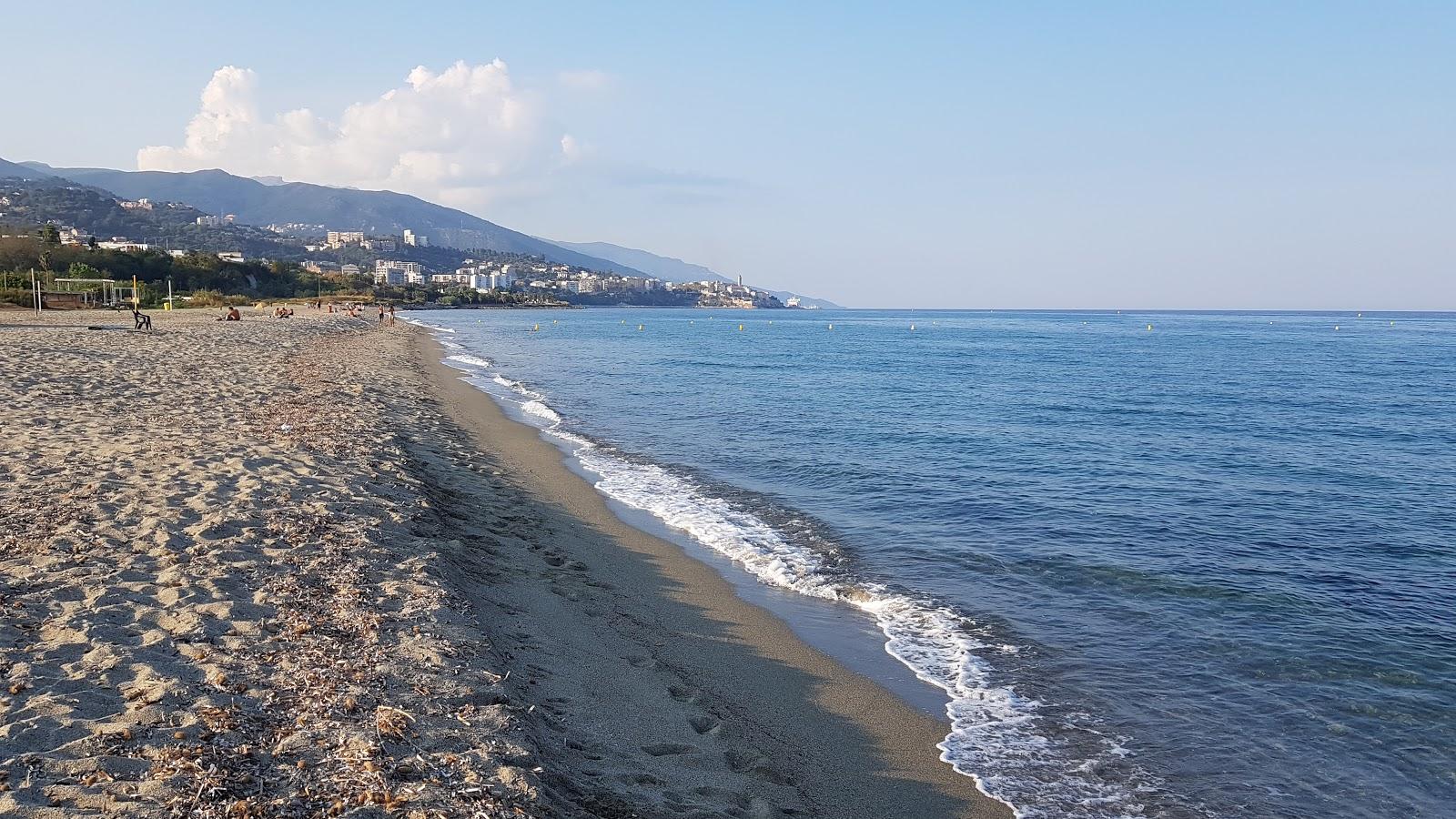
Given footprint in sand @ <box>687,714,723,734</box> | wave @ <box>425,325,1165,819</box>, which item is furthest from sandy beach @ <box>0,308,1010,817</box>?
wave @ <box>425,325,1165,819</box>

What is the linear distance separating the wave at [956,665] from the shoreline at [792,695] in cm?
27

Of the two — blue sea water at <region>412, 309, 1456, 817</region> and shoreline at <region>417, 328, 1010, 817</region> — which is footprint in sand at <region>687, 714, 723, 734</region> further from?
blue sea water at <region>412, 309, 1456, 817</region>

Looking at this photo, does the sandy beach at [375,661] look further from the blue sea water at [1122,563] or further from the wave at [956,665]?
the blue sea water at [1122,563]

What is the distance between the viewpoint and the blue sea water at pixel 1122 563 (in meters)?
5.85

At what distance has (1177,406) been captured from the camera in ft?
88.6

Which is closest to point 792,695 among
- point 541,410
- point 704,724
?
point 704,724

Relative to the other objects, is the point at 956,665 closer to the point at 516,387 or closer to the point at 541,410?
the point at 541,410

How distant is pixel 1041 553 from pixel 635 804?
298 inches

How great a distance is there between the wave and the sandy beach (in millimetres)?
336

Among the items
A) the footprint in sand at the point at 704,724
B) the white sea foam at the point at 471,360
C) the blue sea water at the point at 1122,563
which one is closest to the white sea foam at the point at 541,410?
the blue sea water at the point at 1122,563

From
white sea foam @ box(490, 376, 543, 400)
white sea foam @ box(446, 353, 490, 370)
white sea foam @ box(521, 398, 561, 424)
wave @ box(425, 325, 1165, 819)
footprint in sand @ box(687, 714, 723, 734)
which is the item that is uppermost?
white sea foam @ box(446, 353, 490, 370)

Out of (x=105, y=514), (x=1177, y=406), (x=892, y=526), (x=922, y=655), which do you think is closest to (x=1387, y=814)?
(x=922, y=655)

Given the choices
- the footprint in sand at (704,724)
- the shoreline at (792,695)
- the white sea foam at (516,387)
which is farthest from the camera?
the white sea foam at (516,387)

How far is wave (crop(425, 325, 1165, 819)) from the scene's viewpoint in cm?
538
